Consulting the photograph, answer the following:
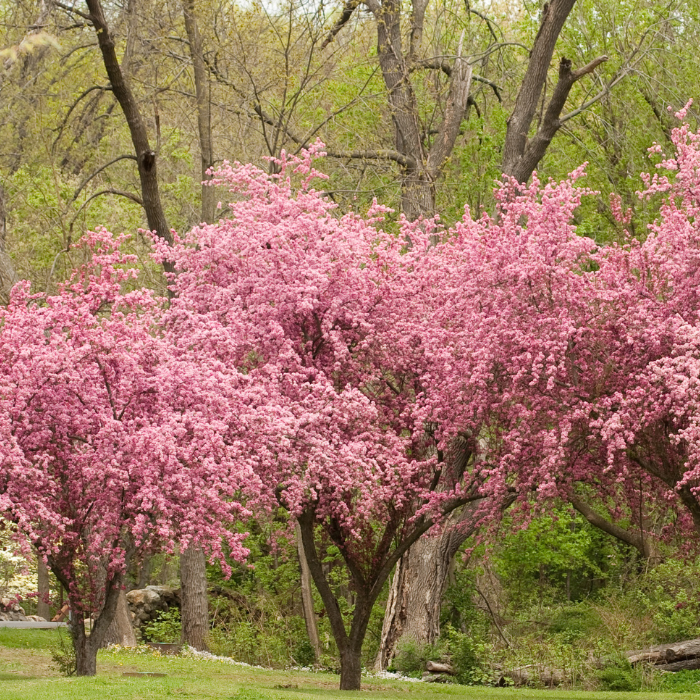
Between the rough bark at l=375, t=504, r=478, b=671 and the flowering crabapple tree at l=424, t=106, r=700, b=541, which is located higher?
the flowering crabapple tree at l=424, t=106, r=700, b=541

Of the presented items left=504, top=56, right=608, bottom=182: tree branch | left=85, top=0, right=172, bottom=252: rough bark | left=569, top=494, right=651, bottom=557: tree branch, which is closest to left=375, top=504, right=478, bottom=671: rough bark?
left=569, top=494, right=651, bottom=557: tree branch

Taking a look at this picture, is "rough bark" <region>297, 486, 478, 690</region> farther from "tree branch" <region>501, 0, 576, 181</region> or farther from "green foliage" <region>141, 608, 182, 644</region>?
"green foliage" <region>141, 608, 182, 644</region>

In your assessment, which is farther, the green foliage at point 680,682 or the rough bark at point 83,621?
the green foliage at point 680,682

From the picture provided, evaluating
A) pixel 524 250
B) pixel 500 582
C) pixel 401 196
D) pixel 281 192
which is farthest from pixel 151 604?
pixel 524 250

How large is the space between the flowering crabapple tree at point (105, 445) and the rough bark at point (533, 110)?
10542 millimetres

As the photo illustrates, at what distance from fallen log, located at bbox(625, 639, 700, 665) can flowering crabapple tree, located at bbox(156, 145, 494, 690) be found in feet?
22.0

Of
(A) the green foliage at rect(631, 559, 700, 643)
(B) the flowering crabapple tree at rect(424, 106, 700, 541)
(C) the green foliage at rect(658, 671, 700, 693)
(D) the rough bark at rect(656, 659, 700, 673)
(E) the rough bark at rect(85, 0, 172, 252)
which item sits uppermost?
(E) the rough bark at rect(85, 0, 172, 252)

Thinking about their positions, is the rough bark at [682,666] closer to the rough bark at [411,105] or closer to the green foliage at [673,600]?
the green foliage at [673,600]

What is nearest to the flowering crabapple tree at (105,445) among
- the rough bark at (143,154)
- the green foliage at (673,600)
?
the rough bark at (143,154)

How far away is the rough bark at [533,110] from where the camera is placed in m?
20.5

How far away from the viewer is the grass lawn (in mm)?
11438

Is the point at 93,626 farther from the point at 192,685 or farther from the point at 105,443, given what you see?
the point at 105,443

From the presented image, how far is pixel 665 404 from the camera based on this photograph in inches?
450

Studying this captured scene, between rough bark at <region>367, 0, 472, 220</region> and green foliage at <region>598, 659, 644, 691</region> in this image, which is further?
rough bark at <region>367, 0, 472, 220</region>
